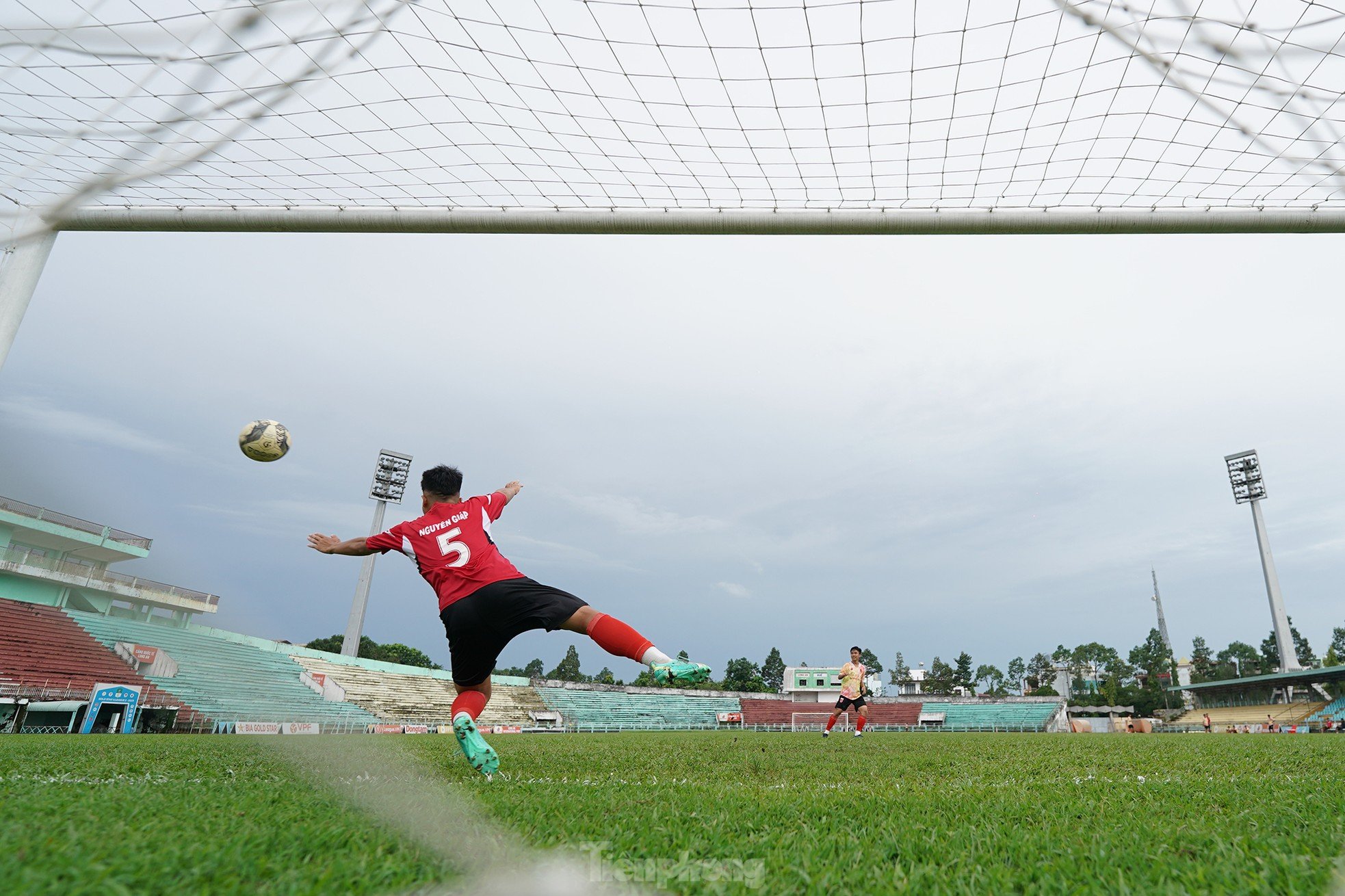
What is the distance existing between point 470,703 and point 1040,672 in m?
132

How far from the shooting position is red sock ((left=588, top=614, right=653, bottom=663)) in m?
4.24

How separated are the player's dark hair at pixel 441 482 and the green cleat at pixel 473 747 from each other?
4.69 feet

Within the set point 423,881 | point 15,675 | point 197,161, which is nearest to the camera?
point 423,881

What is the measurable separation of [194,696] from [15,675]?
4.28 m

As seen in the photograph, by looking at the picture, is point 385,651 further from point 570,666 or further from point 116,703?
point 116,703

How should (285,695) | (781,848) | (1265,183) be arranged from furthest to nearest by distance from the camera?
1. (285,695)
2. (1265,183)
3. (781,848)

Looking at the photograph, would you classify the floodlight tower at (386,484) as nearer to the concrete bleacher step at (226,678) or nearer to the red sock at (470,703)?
the concrete bleacher step at (226,678)

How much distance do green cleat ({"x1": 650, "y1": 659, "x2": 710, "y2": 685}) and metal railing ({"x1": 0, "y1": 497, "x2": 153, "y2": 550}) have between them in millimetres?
27299

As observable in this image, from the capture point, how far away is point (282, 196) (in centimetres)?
729

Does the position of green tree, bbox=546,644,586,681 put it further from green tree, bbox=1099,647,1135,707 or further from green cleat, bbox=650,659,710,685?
green cleat, bbox=650,659,710,685

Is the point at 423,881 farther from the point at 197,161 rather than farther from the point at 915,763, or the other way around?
the point at 197,161

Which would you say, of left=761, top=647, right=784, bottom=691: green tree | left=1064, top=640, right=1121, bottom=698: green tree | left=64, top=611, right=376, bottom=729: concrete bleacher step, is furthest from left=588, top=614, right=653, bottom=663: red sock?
left=1064, top=640, right=1121, bottom=698: green tree

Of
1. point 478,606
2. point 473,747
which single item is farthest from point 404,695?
point 478,606

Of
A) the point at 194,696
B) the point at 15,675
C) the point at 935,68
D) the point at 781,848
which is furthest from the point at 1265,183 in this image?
the point at 15,675
